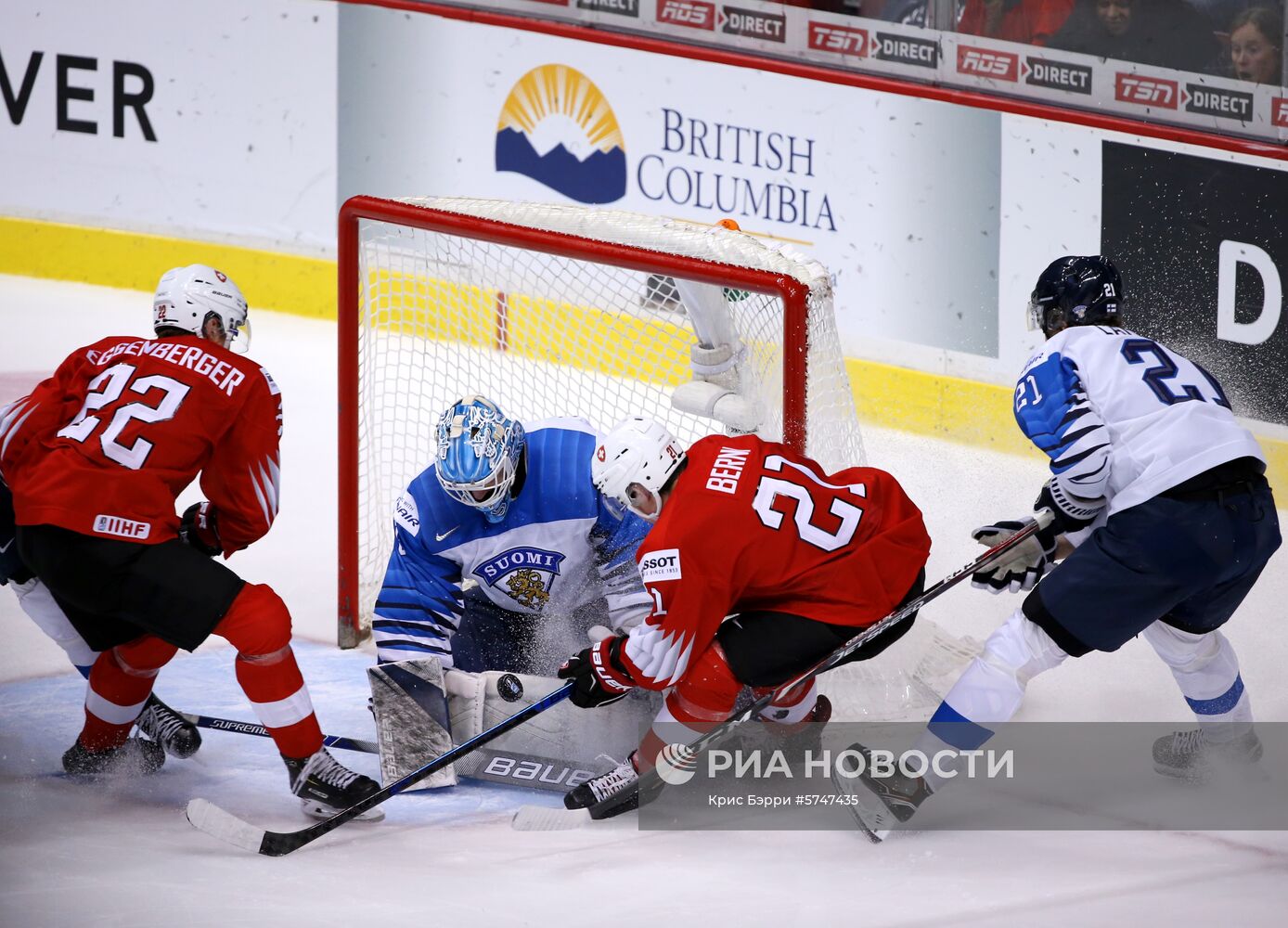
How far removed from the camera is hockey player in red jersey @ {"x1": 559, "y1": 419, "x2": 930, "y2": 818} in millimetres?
2715

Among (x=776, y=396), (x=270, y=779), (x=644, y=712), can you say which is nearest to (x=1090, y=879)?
(x=644, y=712)

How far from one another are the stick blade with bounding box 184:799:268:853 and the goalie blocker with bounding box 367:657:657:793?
0.29 meters

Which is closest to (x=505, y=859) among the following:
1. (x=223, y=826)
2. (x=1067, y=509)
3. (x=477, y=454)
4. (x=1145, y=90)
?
(x=223, y=826)

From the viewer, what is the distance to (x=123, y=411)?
285cm

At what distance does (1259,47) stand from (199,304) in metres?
3.03

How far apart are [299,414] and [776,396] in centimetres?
207

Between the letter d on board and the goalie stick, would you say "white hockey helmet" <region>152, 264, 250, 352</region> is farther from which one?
the letter d on board

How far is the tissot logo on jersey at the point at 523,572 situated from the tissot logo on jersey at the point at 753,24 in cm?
255

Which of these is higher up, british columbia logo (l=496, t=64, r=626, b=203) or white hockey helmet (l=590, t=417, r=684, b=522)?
british columbia logo (l=496, t=64, r=626, b=203)

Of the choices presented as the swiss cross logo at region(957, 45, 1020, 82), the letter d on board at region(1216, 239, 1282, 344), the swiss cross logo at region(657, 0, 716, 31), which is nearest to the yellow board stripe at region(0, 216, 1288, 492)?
the swiss cross logo at region(957, 45, 1020, 82)

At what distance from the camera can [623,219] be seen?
11.0ft

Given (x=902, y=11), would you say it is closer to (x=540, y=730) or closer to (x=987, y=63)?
(x=987, y=63)

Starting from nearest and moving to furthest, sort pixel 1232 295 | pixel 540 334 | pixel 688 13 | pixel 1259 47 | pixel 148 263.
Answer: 1. pixel 540 334
2. pixel 1232 295
3. pixel 1259 47
4. pixel 688 13
5. pixel 148 263

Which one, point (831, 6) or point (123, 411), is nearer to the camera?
point (123, 411)
